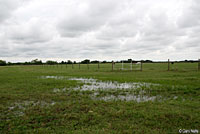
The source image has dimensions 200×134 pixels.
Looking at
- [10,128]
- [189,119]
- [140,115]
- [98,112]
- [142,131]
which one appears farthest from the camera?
[98,112]

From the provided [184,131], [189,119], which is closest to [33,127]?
[184,131]

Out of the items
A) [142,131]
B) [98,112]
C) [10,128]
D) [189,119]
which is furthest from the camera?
[98,112]

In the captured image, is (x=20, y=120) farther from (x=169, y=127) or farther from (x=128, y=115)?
(x=169, y=127)

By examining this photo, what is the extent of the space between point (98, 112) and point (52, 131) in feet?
5.54

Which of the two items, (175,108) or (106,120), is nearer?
(106,120)

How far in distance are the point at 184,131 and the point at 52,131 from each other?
3.32m

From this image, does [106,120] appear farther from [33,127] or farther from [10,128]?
[10,128]

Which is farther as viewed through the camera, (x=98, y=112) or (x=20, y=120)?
(x=98, y=112)

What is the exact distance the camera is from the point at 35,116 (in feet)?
14.4

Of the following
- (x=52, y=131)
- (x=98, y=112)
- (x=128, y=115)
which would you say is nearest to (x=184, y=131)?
(x=128, y=115)

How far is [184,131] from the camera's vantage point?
11.1 ft

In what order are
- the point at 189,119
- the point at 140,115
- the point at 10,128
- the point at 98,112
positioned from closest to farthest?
the point at 10,128
the point at 189,119
the point at 140,115
the point at 98,112

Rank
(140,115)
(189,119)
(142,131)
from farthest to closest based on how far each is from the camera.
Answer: (140,115)
(189,119)
(142,131)

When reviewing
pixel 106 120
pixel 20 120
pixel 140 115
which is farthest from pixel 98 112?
pixel 20 120
